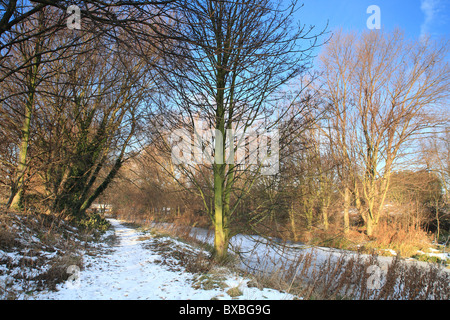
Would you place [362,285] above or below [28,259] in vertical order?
below

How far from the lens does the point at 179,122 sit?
560 cm

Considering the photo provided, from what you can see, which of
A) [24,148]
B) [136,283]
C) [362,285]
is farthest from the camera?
[24,148]

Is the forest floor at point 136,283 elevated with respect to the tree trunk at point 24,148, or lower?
lower

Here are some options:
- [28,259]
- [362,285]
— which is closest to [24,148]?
[28,259]

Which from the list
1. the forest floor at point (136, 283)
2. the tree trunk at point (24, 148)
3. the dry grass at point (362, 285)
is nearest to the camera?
the forest floor at point (136, 283)

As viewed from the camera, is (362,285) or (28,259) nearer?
(28,259)

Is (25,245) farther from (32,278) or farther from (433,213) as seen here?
(433,213)

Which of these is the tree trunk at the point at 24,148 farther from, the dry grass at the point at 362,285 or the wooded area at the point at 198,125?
the dry grass at the point at 362,285

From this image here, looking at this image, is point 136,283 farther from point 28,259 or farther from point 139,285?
point 28,259

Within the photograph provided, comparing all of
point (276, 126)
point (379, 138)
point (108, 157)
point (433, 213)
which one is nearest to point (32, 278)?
→ point (276, 126)

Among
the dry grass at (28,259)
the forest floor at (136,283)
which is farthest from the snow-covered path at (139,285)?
the dry grass at (28,259)

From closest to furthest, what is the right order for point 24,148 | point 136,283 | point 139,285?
point 139,285, point 136,283, point 24,148

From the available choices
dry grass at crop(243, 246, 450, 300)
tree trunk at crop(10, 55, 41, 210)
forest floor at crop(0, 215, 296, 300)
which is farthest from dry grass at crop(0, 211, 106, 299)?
dry grass at crop(243, 246, 450, 300)
